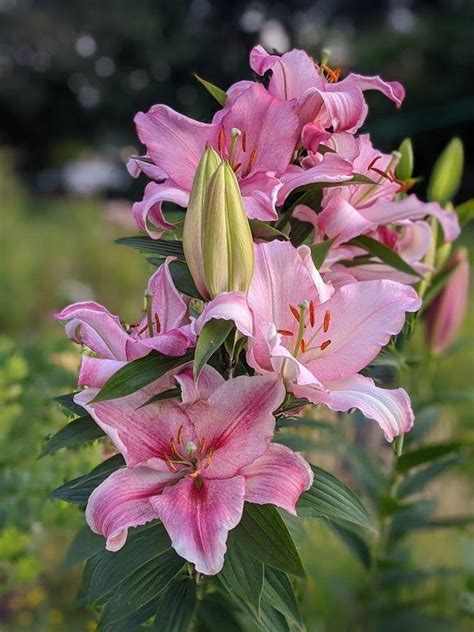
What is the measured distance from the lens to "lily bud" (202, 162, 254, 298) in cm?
50

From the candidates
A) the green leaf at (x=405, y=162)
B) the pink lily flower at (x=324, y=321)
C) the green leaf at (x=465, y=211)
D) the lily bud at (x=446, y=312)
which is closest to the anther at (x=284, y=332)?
the pink lily flower at (x=324, y=321)

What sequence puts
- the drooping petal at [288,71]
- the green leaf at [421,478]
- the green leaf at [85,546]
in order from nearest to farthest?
the drooping petal at [288,71] < the green leaf at [85,546] < the green leaf at [421,478]

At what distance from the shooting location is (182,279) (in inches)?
24.0

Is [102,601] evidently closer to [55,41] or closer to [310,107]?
[310,107]

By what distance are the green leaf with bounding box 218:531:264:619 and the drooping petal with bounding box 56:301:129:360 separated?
0.16 meters

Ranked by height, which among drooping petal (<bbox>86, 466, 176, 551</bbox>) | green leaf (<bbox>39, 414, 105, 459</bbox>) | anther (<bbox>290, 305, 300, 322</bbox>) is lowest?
drooping petal (<bbox>86, 466, 176, 551</bbox>)

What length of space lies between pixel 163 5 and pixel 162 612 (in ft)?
43.9

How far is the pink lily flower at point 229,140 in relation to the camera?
584 mm

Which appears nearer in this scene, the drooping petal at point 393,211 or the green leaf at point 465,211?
the drooping petal at point 393,211

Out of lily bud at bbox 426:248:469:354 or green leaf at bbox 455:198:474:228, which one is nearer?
green leaf at bbox 455:198:474:228

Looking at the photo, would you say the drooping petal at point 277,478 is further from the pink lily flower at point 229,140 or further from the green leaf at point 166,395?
the pink lily flower at point 229,140

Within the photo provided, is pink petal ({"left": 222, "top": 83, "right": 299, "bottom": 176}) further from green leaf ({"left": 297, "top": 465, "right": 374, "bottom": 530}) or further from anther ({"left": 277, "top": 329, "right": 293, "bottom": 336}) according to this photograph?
green leaf ({"left": 297, "top": 465, "right": 374, "bottom": 530})

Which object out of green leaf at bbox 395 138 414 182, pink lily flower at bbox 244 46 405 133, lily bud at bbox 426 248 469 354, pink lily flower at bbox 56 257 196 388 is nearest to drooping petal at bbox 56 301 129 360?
pink lily flower at bbox 56 257 196 388

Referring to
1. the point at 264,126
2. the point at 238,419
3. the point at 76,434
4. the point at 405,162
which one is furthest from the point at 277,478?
the point at 405,162
